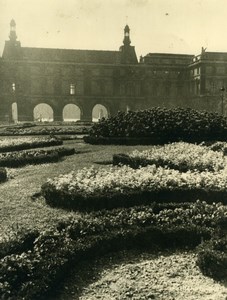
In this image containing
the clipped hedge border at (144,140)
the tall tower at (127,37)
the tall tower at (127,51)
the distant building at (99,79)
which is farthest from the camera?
the tall tower at (127,37)

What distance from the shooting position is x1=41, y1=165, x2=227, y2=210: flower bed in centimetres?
960

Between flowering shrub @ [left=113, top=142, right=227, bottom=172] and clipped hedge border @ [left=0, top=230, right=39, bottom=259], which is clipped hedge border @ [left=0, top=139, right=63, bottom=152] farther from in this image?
clipped hedge border @ [left=0, top=230, right=39, bottom=259]

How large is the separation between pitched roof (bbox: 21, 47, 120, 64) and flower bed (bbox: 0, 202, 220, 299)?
5306cm

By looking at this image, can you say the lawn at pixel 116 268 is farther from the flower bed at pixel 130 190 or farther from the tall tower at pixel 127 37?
the tall tower at pixel 127 37

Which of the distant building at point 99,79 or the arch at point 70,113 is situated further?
the arch at point 70,113

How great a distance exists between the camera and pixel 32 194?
427 inches

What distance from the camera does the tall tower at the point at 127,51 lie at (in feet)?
205

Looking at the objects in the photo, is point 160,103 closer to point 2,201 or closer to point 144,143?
point 144,143

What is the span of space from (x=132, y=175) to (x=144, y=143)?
9.23 m

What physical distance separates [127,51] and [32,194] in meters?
55.1

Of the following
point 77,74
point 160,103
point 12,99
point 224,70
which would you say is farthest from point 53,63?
point 224,70

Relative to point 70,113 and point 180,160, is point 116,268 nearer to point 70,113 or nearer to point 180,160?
point 180,160

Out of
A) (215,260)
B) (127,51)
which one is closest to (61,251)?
(215,260)

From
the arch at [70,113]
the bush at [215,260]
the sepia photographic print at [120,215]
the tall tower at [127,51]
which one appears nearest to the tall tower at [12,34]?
the tall tower at [127,51]
